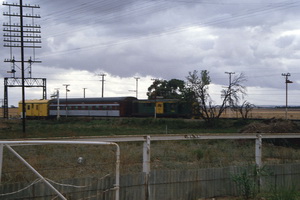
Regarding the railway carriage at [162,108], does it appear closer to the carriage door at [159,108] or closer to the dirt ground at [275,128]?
the carriage door at [159,108]

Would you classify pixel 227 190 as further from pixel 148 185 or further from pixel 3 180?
pixel 3 180

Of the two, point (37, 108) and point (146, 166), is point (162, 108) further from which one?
point (146, 166)

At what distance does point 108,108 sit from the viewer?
5416cm

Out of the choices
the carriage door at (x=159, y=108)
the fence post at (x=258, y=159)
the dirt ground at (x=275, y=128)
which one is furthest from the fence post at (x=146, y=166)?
the carriage door at (x=159, y=108)

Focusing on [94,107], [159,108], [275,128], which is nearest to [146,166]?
[275,128]

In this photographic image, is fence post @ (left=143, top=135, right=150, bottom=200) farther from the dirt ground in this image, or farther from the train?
the train

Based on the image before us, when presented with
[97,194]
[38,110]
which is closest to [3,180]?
[97,194]

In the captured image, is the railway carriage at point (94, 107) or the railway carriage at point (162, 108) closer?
the railway carriage at point (162, 108)

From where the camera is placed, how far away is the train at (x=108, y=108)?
49.8 metres

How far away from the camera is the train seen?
163 feet

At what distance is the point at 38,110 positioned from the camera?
205 ft

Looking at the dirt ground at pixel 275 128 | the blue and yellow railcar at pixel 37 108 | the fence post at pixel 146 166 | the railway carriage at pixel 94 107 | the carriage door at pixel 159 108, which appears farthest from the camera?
the blue and yellow railcar at pixel 37 108

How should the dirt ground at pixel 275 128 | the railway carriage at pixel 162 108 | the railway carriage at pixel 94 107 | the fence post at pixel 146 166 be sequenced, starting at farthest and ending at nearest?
the railway carriage at pixel 94 107
the railway carriage at pixel 162 108
the dirt ground at pixel 275 128
the fence post at pixel 146 166

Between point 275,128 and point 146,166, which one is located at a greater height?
point 146,166
